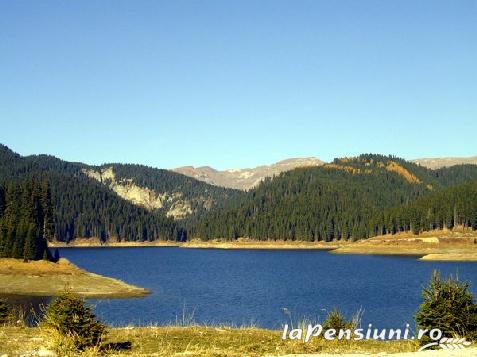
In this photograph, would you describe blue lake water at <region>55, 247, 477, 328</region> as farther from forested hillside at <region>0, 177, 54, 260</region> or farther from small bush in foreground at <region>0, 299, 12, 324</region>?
forested hillside at <region>0, 177, 54, 260</region>

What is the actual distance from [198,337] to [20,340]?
8.12m

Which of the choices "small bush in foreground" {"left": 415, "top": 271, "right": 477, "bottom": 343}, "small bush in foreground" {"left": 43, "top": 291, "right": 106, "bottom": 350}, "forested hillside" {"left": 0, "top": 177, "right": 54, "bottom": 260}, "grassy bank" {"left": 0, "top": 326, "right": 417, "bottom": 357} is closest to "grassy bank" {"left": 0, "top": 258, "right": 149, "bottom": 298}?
"forested hillside" {"left": 0, "top": 177, "right": 54, "bottom": 260}

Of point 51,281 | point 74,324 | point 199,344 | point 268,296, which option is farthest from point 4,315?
point 51,281

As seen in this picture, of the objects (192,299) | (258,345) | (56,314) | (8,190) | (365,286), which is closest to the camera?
(56,314)

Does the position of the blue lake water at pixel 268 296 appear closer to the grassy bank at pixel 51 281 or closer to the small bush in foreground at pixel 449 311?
the grassy bank at pixel 51 281

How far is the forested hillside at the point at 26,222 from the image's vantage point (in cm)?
10719

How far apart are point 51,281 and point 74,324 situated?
72412mm

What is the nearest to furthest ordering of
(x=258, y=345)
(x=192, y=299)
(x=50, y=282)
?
(x=258, y=345)
(x=192, y=299)
(x=50, y=282)

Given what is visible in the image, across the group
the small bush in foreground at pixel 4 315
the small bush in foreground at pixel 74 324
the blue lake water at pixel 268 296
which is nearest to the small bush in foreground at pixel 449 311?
the small bush in foreground at pixel 74 324

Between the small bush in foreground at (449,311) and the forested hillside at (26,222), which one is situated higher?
the forested hillside at (26,222)

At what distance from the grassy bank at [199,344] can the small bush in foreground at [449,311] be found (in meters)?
1.37

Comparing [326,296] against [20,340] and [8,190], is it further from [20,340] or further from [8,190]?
[8,190]

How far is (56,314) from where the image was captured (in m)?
24.1

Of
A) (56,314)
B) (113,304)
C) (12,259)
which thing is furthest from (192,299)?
(56,314)
